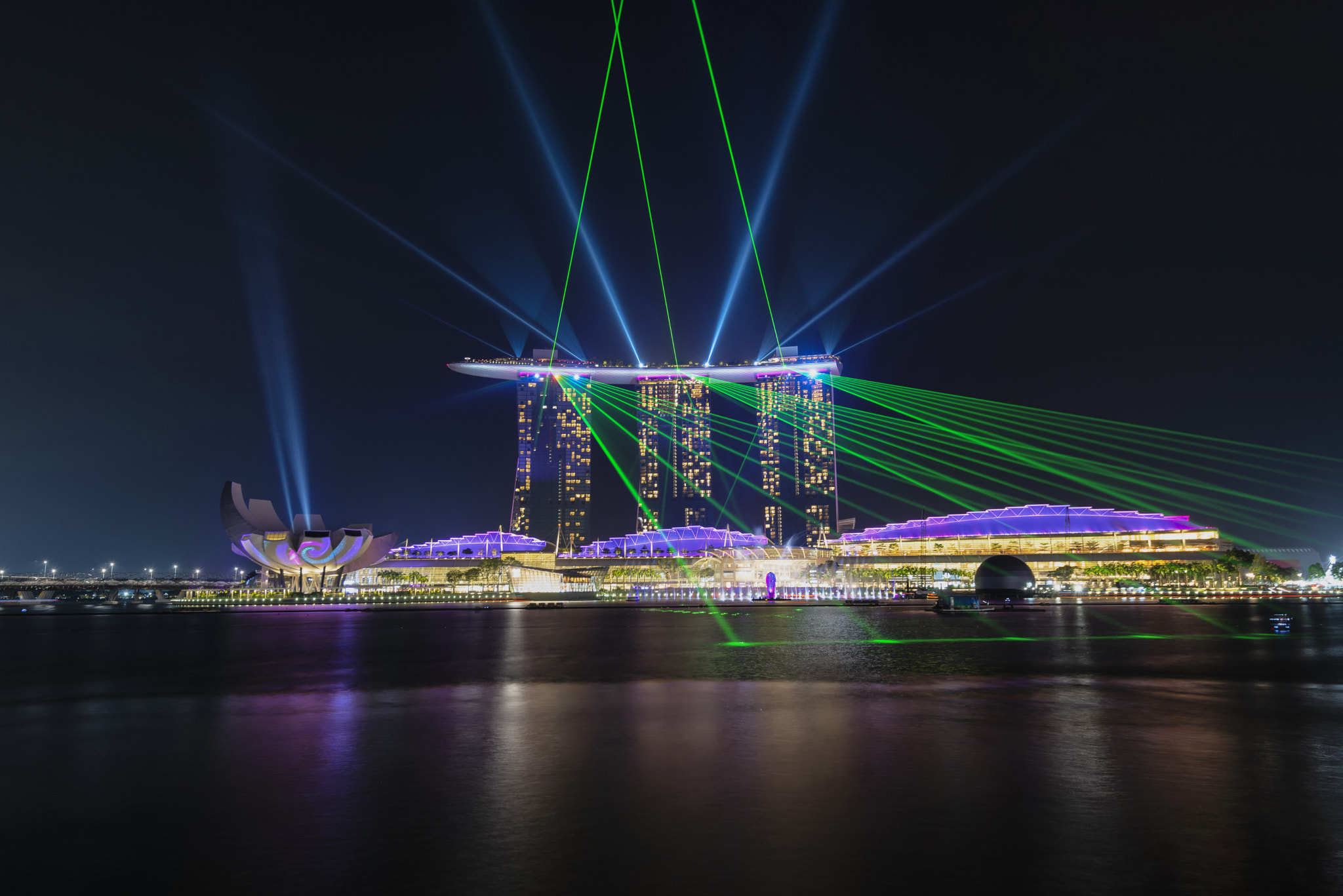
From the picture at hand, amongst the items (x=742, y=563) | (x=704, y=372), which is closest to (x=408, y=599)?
(x=742, y=563)

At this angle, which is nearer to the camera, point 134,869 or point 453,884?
point 453,884

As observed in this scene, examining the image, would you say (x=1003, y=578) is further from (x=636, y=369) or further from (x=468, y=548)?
(x=636, y=369)

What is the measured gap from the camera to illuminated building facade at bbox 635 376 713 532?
173625 millimetres

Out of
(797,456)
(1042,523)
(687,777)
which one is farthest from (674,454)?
(687,777)

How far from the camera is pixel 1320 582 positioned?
101 meters

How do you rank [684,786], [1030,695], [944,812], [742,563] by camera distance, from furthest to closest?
[742,563] → [1030,695] → [684,786] → [944,812]

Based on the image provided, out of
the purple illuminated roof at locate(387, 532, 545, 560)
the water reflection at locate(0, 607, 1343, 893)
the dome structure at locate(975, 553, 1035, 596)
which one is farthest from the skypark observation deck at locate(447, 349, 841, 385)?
the water reflection at locate(0, 607, 1343, 893)

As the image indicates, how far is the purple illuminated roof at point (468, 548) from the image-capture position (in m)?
124

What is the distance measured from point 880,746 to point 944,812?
3.35m

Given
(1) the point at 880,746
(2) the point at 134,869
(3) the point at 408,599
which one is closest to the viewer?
(2) the point at 134,869

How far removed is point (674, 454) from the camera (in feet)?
581

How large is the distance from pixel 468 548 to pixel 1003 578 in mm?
81755

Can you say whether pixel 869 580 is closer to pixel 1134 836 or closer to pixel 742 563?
pixel 742 563

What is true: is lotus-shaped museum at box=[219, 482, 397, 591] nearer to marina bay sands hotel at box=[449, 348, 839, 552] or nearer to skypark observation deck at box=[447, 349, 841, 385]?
marina bay sands hotel at box=[449, 348, 839, 552]
